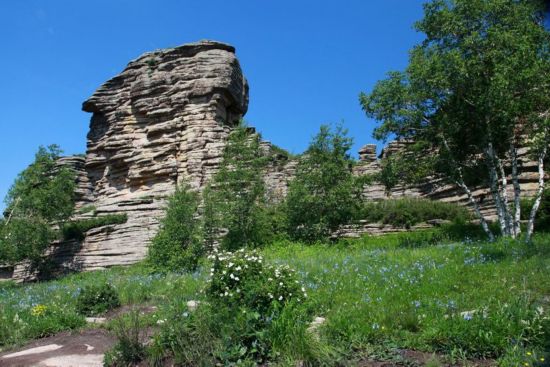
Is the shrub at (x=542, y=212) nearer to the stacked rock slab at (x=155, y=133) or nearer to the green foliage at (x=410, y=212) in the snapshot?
the green foliage at (x=410, y=212)

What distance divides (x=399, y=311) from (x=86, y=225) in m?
31.7

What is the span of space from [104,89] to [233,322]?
4702cm

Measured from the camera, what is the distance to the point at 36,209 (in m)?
33.0

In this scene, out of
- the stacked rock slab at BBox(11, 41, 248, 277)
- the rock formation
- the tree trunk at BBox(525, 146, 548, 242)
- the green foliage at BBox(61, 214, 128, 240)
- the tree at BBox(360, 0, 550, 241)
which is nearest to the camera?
A: the tree trunk at BBox(525, 146, 548, 242)

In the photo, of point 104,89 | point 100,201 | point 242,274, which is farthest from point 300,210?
point 104,89

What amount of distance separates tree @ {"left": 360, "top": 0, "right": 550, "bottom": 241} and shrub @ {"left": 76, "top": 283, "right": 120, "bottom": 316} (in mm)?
12652

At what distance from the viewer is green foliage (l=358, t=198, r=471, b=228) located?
26.5 meters

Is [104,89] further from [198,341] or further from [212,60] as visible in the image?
[198,341]

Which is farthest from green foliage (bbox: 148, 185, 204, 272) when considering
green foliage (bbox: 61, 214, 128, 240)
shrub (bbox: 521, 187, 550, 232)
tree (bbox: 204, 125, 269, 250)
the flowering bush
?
shrub (bbox: 521, 187, 550, 232)

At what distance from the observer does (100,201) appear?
4362 centimetres

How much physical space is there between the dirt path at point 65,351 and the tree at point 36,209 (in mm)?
26190

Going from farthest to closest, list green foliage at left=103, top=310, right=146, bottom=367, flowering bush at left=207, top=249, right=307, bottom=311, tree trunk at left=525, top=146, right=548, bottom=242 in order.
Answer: tree trunk at left=525, top=146, right=548, bottom=242 → flowering bush at left=207, top=249, right=307, bottom=311 → green foliage at left=103, top=310, right=146, bottom=367

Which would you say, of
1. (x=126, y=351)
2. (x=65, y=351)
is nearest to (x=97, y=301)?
(x=65, y=351)

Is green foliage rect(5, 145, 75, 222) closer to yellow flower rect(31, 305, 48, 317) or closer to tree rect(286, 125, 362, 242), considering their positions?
tree rect(286, 125, 362, 242)
